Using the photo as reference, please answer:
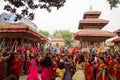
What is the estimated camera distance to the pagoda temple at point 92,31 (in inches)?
1539

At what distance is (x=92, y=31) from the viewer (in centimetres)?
4059

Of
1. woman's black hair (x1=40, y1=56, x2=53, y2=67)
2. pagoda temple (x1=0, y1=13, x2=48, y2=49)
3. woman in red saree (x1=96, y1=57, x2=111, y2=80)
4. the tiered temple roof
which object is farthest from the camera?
the tiered temple roof

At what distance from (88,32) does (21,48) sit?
18.1 meters

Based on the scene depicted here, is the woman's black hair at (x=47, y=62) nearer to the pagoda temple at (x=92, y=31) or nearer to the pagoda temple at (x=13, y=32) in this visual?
the pagoda temple at (x=13, y=32)

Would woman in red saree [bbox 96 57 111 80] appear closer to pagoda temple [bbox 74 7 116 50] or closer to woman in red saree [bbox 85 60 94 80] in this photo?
woman in red saree [bbox 85 60 94 80]

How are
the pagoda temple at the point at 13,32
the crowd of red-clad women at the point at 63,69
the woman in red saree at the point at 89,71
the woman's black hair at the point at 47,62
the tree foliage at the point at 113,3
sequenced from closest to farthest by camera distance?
the crowd of red-clad women at the point at 63,69 < the tree foliage at the point at 113,3 < the woman's black hair at the point at 47,62 < the woman in red saree at the point at 89,71 < the pagoda temple at the point at 13,32

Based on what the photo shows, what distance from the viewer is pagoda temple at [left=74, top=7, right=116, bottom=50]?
39.1 metres

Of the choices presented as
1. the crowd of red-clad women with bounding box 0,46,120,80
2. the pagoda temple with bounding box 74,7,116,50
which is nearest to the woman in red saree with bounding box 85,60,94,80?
the crowd of red-clad women with bounding box 0,46,120,80

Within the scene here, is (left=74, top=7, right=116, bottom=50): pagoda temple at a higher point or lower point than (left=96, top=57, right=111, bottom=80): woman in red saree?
higher

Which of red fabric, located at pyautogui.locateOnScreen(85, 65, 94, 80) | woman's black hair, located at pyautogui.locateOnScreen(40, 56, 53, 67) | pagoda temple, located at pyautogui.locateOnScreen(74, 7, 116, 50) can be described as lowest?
red fabric, located at pyautogui.locateOnScreen(85, 65, 94, 80)

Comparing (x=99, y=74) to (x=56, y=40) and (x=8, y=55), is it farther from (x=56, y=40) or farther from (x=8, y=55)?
(x=56, y=40)

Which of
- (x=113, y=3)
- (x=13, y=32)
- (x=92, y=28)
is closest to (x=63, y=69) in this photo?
(x=113, y=3)

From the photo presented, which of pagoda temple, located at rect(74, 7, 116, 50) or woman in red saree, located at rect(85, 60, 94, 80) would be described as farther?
pagoda temple, located at rect(74, 7, 116, 50)

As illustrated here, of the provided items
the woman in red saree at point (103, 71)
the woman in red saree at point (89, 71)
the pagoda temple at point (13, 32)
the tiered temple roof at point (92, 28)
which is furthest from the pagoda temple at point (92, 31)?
the woman in red saree at point (103, 71)
